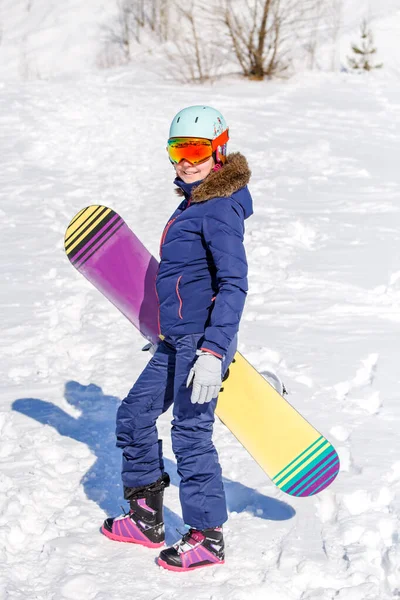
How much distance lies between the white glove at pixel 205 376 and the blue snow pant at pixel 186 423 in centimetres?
16

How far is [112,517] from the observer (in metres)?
A: 3.17

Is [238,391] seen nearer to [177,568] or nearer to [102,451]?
[177,568]

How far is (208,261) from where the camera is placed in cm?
275

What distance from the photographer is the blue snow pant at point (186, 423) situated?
9.10 feet

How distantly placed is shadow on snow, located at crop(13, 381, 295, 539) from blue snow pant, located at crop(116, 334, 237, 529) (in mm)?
383

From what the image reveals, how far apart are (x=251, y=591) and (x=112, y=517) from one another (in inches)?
28.7

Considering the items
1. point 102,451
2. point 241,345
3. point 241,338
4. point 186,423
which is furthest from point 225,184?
point 241,338

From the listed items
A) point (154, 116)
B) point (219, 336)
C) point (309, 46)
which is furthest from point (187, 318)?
point (309, 46)

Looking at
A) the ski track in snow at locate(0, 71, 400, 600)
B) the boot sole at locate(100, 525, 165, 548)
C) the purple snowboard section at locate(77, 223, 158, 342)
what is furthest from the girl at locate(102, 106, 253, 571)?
the purple snowboard section at locate(77, 223, 158, 342)

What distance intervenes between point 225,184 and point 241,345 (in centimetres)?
217

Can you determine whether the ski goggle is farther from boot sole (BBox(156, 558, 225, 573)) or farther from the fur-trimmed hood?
boot sole (BBox(156, 558, 225, 573))

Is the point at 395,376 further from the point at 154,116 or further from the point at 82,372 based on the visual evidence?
the point at 154,116

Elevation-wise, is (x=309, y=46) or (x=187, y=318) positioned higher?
(x=187, y=318)

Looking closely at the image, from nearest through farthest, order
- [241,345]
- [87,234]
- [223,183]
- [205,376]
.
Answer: [205,376] → [223,183] → [87,234] → [241,345]
